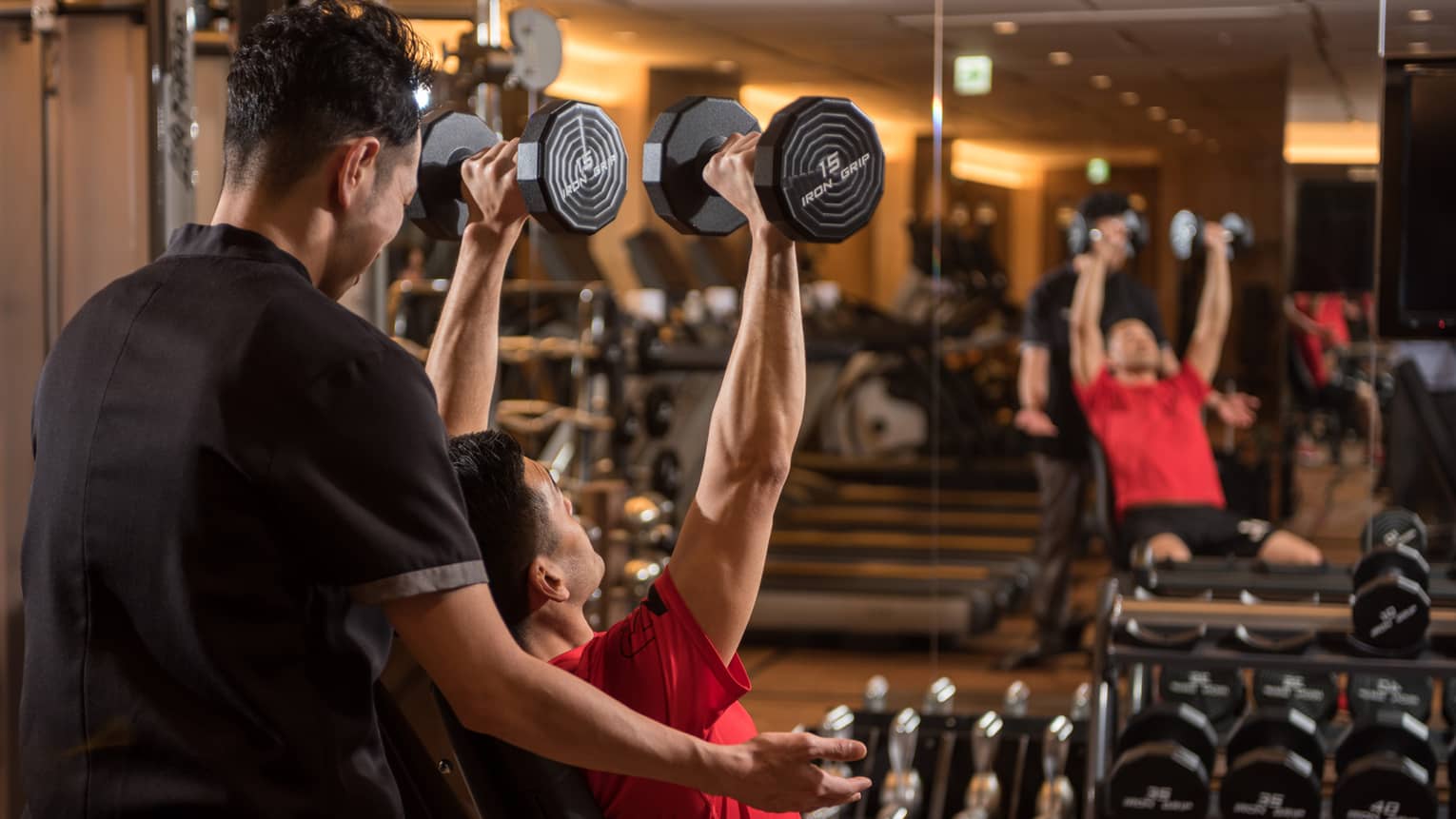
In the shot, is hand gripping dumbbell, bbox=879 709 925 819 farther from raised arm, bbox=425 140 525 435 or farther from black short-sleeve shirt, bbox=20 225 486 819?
black short-sleeve shirt, bbox=20 225 486 819

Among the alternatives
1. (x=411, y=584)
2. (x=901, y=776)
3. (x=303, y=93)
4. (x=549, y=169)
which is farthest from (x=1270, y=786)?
(x=303, y=93)

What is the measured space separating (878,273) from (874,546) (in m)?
1.24

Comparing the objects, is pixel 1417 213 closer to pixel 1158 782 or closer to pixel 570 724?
pixel 1158 782

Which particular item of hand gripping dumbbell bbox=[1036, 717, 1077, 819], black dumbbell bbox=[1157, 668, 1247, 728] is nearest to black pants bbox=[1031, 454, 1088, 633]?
black dumbbell bbox=[1157, 668, 1247, 728]

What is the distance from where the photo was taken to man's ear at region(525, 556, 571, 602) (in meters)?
1.51

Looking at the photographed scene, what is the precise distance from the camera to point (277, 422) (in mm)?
1062

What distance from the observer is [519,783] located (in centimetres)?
147

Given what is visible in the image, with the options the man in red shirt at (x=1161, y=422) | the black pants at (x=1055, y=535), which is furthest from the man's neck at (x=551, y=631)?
the black pants at (x=1055, y=535)

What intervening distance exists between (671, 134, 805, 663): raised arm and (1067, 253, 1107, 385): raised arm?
341 cm

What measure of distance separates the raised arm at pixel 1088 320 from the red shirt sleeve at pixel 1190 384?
0.24m

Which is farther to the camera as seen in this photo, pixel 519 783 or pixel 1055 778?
pixel 1055 778

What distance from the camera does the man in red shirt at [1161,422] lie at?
446 centimetres

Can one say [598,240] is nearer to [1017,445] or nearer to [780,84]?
[780,84]

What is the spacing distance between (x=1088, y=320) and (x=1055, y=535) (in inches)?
29.6
